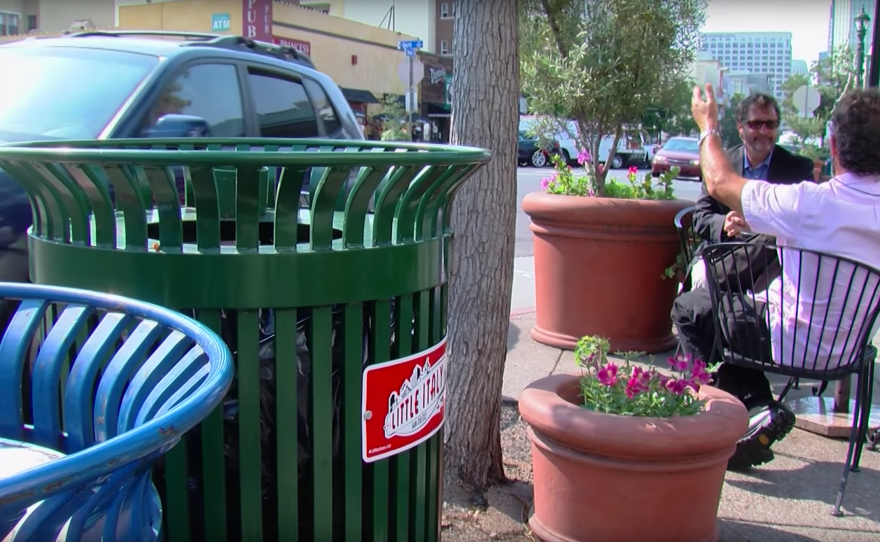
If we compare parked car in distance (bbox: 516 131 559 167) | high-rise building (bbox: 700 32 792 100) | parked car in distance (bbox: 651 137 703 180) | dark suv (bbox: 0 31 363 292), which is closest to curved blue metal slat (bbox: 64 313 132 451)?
dark suv (bbox: 0 31 363 292)

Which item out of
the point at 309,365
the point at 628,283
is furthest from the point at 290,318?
the point at 628,283

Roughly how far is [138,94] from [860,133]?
10.7 feet

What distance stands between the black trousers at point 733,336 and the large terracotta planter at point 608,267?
3.53ft

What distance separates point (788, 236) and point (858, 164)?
37 cm

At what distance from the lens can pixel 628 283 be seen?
5039 mm

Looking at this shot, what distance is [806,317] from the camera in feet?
10.7

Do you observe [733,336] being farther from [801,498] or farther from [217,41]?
[217,41]

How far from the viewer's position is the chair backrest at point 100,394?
0.92 m

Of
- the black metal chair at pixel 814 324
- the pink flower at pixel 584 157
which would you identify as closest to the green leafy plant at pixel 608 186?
the pink flower at pixel 584 157

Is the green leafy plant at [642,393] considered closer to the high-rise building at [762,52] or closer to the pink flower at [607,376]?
the pink flower at [607,376]

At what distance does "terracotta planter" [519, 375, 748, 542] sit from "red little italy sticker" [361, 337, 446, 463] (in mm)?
823

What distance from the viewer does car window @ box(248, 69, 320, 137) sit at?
5.16 meters

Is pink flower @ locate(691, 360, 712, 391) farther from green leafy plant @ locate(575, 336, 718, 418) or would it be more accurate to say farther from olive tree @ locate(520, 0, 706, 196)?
olive tree @ locate(520, 0, 706, 196)

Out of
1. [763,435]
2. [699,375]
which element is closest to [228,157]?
[699,375]
